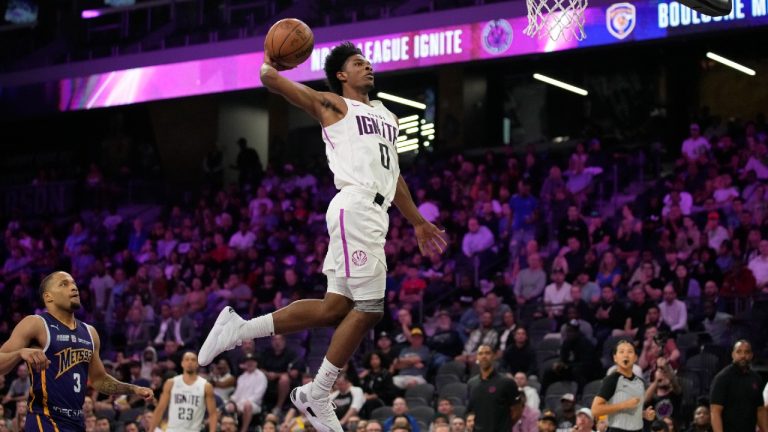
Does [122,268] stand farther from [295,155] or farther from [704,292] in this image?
[704,292]

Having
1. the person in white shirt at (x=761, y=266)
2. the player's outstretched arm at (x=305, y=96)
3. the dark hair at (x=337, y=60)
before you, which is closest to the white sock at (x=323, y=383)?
the player's outstretched arm at (x=305, y=96)

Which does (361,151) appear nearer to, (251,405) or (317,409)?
(317,409)

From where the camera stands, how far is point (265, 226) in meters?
22.1

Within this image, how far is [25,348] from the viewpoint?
811 cm

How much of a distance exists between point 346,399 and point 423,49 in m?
7.95

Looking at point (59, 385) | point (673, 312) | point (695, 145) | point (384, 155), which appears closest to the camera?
point (384, 155)

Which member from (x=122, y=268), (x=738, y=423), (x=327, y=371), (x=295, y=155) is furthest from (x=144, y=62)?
(x=327, y=371)

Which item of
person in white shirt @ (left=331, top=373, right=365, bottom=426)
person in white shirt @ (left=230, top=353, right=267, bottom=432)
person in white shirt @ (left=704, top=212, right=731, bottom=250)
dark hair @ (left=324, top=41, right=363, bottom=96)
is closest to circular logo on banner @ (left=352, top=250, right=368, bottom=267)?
dark hair @ (left=324, top=41, right=363, bottom=96)

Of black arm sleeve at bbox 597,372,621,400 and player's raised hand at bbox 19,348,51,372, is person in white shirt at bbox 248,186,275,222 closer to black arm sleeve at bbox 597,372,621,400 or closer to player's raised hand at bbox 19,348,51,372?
black arm sleeve at bbox 597,372,621,400

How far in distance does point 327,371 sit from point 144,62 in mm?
17016

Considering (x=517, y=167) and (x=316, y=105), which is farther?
(x=517, y=167)

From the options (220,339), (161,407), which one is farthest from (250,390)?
(220,339)

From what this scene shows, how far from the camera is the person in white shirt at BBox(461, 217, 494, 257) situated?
62.0ft

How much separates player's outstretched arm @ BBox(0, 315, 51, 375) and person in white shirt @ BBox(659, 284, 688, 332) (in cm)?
844
